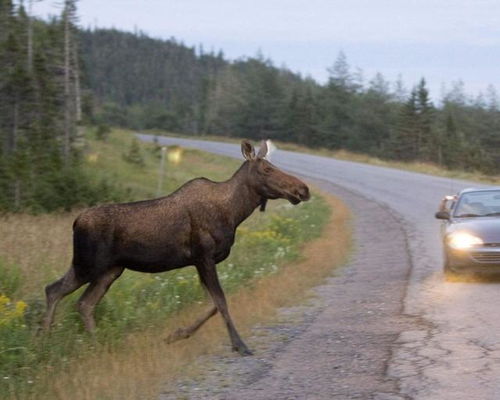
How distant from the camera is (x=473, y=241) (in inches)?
445

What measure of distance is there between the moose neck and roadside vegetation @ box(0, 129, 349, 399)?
1.37m

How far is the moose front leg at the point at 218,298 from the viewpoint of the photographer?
24.3 ft

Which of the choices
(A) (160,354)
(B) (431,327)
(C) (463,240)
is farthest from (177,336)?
(C) (463,240)

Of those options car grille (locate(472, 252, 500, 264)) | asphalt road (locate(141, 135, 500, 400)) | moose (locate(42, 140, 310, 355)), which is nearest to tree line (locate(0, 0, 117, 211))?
asphalt road (locate(141, 135, 500, 400))

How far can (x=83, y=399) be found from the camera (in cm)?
582

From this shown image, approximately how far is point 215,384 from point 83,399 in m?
1.15

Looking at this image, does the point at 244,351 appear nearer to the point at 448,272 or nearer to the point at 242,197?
the point at 242,197

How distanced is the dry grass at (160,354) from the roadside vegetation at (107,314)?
0.01 m

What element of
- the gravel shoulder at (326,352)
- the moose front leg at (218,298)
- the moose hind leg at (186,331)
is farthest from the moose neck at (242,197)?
the gravel shoulder at (326,352)

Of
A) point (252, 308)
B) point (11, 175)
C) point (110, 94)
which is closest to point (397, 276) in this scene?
point (252, 308)

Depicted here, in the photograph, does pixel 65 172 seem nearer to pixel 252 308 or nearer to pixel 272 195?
pixel 252 308

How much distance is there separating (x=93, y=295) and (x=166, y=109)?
109562 millimetres

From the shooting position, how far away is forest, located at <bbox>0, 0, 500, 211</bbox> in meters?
24.3

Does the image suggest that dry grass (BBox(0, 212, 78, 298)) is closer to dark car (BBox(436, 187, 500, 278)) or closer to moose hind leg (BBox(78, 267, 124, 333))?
moose hind leg (BBox(78, 267, 124, 333))
